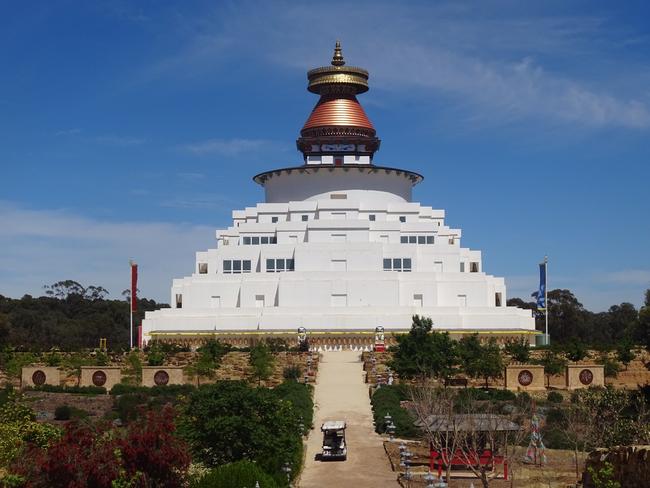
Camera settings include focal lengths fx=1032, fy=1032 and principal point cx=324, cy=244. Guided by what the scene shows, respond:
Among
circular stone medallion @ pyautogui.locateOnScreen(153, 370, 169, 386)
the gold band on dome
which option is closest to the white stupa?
the gold band on dome

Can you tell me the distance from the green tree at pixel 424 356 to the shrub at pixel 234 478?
19.2 m

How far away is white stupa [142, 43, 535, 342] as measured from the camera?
178 ft

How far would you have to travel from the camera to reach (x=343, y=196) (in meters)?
62.7

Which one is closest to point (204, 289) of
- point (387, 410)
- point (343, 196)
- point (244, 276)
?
point (244, 276)

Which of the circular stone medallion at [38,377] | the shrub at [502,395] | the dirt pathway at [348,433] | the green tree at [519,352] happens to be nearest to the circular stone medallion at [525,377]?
the green tree at [519,352]

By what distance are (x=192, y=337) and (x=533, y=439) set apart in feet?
92.7

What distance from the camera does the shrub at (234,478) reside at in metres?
21.1

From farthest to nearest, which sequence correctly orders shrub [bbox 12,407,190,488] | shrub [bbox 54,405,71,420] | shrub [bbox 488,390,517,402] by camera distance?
1. shrub [bbox 488,390,517,402]
2. shrub [bbox 54,405,71,420]
3. shrub [bbox 12,407,190,488]

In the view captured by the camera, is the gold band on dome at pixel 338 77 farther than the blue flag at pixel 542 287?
Yes

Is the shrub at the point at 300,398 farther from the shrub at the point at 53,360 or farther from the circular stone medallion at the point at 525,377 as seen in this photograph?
the shrub at the point at 53,360

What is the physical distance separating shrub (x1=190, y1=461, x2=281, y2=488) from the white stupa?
30757 millimetres

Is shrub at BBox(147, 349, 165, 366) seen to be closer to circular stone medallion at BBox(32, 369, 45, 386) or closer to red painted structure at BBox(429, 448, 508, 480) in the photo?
circular stone medallion at BBox(32, 369, 45, 386)

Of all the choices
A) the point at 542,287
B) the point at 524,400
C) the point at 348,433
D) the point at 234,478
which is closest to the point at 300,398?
the point at 348,433

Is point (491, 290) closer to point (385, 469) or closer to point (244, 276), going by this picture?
point (244, 276)
